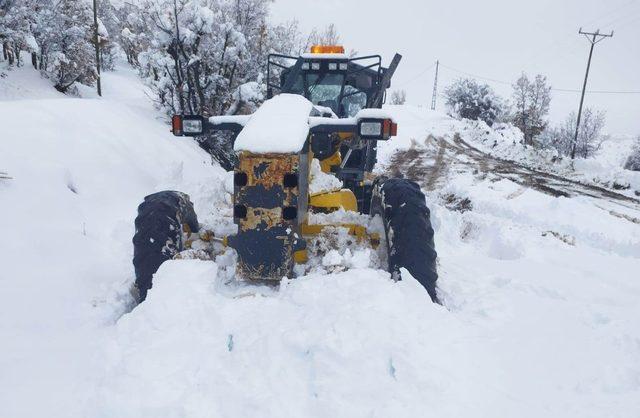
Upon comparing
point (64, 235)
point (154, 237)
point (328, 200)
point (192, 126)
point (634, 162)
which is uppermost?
point (192, 126)

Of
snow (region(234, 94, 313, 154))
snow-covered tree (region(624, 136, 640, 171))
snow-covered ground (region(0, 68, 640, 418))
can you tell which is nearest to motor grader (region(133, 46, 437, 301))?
snow (region(234, 94, 313, 154))

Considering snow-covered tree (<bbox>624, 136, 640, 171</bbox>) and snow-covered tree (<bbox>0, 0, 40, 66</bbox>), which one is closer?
snow-covered tree (<bbox>0, 0, 40, 66</bbox>)

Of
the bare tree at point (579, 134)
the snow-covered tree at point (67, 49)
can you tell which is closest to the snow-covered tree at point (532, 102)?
the bare tree at point (579, 134)

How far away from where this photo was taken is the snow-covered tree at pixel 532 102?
32594mm

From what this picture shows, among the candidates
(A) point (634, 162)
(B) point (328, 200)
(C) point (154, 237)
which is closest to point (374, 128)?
(B) point (328, 200)

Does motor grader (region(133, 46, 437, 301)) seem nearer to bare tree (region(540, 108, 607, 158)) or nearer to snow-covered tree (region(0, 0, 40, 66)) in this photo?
snow-covered tree (region(0, 0, 40, 66))

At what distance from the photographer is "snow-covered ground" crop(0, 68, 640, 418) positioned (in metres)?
1.93

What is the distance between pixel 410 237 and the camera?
3.03 metres

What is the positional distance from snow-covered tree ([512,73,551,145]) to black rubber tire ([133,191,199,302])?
3381 cm

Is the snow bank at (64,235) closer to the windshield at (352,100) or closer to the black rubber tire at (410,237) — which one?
the black rubber tire at (410,237)

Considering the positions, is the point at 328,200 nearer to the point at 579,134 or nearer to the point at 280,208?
the point at 280,208

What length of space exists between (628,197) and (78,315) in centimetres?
1189

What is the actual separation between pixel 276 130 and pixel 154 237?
1.10 meters

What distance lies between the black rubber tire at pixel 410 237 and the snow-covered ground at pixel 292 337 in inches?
9.3
